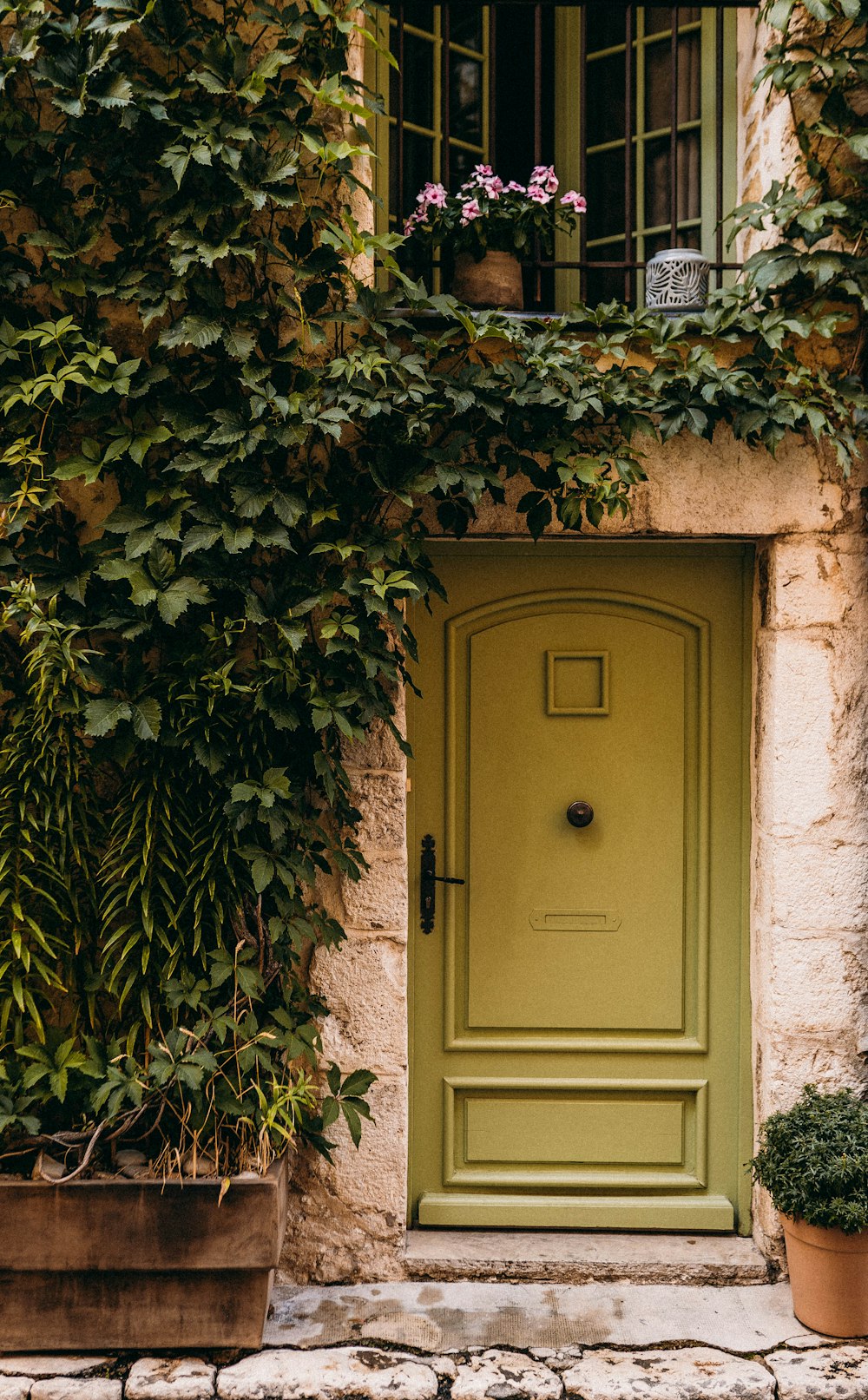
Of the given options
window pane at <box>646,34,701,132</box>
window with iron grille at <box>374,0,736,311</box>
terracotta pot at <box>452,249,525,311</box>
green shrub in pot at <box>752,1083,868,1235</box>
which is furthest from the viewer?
window pane at <box>646,34,701,132</box>

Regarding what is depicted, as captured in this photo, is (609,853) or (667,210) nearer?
(609,853)

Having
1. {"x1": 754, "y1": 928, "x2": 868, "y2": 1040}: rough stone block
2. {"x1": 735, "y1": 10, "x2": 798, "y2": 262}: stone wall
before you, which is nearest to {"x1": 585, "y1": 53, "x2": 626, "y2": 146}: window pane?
{"x1": 735, "y1": 10, "x2": 798, "y2": 262}: stone wall

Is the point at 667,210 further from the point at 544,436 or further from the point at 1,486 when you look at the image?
the point at 1,486

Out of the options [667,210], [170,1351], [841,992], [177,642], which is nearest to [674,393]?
[667,210]

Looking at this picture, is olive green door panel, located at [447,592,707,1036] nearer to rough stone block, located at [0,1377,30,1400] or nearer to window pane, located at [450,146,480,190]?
rough stone block, located at [0,1377,30,1400]

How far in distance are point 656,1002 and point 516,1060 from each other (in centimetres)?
47

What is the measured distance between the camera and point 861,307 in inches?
111

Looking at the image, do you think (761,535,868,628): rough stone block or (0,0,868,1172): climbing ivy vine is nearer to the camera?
(0,0,868,1172): climbing ivy vine

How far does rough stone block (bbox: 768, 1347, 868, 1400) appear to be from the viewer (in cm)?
241

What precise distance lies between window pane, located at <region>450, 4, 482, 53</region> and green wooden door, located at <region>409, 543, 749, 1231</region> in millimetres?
2079

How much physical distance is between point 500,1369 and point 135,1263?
946mm

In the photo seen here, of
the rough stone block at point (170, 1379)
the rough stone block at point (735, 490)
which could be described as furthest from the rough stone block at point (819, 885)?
the rough stone block at point (170, 1379)

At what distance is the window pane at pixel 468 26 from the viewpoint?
3.71 metres

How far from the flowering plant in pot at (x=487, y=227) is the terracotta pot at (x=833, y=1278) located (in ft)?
8.91
